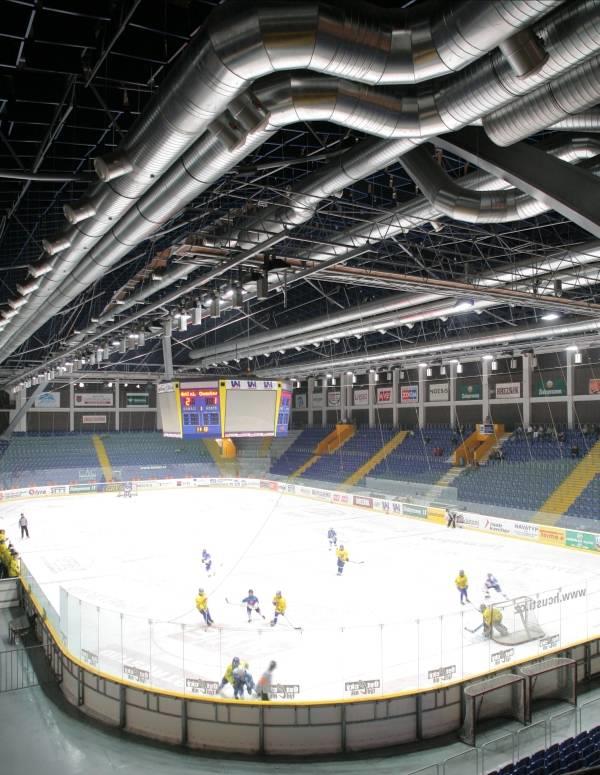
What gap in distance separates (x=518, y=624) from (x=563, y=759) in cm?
451

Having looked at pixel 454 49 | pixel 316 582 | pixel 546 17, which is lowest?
pixel 316 582

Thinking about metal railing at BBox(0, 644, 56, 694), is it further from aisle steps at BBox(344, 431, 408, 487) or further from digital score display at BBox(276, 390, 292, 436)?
aisle steps at BBox(344, 431, 408, 487)

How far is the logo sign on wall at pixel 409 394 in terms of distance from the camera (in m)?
47.1

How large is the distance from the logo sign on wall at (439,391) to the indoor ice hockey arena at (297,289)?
16379 mm

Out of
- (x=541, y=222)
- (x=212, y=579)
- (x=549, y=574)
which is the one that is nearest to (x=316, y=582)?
(x=212, y=579)

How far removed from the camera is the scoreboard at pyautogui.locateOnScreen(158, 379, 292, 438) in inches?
827

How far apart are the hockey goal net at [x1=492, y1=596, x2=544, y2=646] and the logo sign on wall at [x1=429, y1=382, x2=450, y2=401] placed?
3278 centimetres

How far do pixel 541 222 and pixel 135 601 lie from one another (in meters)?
15.6

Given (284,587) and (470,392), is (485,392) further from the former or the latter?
(284,587)

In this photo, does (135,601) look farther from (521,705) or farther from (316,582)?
(521,705)

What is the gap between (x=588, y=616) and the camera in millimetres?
13000

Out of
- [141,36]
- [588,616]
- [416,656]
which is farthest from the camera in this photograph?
[588,616]

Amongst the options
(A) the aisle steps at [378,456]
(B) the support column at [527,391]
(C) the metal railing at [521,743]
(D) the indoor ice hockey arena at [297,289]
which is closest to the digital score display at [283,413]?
(D) the indoor ice hockey arena at [297,289]

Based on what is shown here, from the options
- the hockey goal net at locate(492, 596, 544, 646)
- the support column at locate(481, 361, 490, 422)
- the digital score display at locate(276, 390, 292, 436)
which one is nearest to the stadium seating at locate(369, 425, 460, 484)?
the support column at locate(481, 361, 490, 422)
